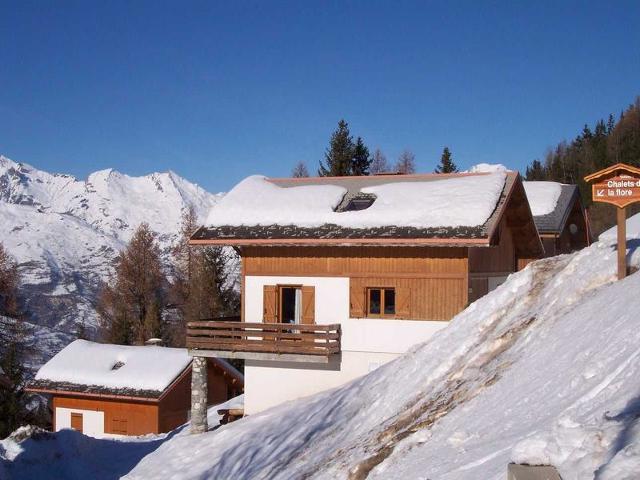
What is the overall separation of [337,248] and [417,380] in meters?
7.35

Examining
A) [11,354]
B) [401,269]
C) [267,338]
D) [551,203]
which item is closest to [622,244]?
[401,269]

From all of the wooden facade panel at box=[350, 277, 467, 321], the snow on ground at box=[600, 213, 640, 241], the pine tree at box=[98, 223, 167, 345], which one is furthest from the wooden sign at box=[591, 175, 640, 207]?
the pine tree at box=[98, 223, 167, 345]

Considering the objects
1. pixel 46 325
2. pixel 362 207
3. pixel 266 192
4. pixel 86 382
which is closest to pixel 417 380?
pixel 362 207

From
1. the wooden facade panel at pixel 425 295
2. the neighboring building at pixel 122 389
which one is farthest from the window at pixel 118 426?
the wooden facade panel at pixel 425 295

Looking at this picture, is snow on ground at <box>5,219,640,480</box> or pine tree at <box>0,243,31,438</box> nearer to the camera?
snow on ground at <box>5,219,640,480</box>

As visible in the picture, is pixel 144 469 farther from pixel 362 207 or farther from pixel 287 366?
pixel 362 207

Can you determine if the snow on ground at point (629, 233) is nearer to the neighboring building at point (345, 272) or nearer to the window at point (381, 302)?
the neighboring building at point (345, 272)

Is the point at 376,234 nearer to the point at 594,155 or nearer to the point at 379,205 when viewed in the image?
the point at 379,205

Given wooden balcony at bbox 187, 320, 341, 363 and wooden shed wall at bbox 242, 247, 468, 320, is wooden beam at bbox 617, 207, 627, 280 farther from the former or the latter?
wooden balcony at bbox 187, 320, 341, 363

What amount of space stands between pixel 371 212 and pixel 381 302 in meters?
2.54

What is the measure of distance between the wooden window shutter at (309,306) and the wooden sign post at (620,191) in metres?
10.5

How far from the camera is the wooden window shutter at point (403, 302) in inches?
778

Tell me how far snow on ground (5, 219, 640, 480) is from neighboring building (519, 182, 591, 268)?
1541 centimetres

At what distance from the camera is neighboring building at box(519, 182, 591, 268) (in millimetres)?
30362
